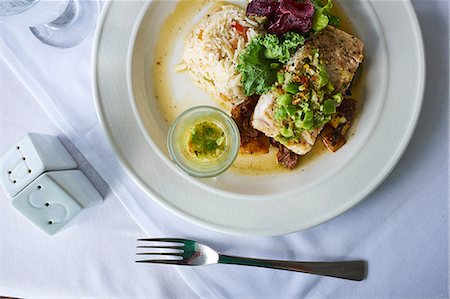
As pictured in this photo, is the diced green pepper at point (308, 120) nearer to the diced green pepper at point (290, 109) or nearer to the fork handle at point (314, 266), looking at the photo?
the diced green pepper at point (290, 109)

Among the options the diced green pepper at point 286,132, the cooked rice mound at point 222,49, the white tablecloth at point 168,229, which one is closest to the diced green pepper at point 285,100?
the diced green pepper at point 286,132

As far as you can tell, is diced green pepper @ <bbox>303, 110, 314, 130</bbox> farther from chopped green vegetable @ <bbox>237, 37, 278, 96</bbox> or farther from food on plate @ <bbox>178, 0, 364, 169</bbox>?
chopped green vegetable @ <bbox>237, 37, 278, 96</bbox>

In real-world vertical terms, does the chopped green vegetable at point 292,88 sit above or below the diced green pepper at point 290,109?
above

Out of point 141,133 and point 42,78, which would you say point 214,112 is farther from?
point 42,78

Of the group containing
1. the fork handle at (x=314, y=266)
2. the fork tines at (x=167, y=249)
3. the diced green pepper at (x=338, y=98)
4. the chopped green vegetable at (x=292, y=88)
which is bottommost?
the fork handle at (x=314, y=266)

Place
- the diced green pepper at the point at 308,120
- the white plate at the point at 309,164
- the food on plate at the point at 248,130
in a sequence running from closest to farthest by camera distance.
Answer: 1. the diced green pepper at the point at 308,120
2. the white plate at the point at 309,164
3. the food on plate at the point at 248,130

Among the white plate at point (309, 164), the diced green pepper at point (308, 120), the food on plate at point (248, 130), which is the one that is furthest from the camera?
the food on plate at point (248, 130)

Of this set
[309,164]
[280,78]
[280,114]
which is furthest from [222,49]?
[309,164]
